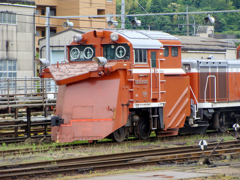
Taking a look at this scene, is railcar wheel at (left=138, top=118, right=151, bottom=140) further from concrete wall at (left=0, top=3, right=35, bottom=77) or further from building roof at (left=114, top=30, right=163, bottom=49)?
concrete wall at (left=0, top=3, right=35, bottom=77)

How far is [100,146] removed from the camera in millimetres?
14555

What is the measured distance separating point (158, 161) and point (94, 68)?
4069 mm

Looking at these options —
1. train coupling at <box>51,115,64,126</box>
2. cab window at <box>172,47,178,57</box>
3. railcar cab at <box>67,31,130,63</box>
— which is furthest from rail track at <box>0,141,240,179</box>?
cab window at <box>172,47,178,57</box>

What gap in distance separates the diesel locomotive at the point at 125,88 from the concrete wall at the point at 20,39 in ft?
59.2

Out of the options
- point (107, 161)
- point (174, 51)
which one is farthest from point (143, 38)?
point (107, 161)

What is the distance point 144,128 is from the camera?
52.5ft

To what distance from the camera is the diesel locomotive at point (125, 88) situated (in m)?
13.9

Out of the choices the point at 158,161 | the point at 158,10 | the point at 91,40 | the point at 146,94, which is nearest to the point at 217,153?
the point at 158,161

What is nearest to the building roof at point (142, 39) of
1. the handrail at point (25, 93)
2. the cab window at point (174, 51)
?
the cab window at point (174, 51)

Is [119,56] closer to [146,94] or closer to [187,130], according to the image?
[146,94]

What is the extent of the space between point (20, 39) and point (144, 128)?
19921 mm

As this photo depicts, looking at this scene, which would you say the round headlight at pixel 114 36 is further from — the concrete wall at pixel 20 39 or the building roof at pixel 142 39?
the concrete wall at pixel 20 39

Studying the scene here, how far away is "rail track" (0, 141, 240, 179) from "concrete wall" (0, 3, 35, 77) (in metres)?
21.9

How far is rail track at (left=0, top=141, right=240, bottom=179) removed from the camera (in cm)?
995
